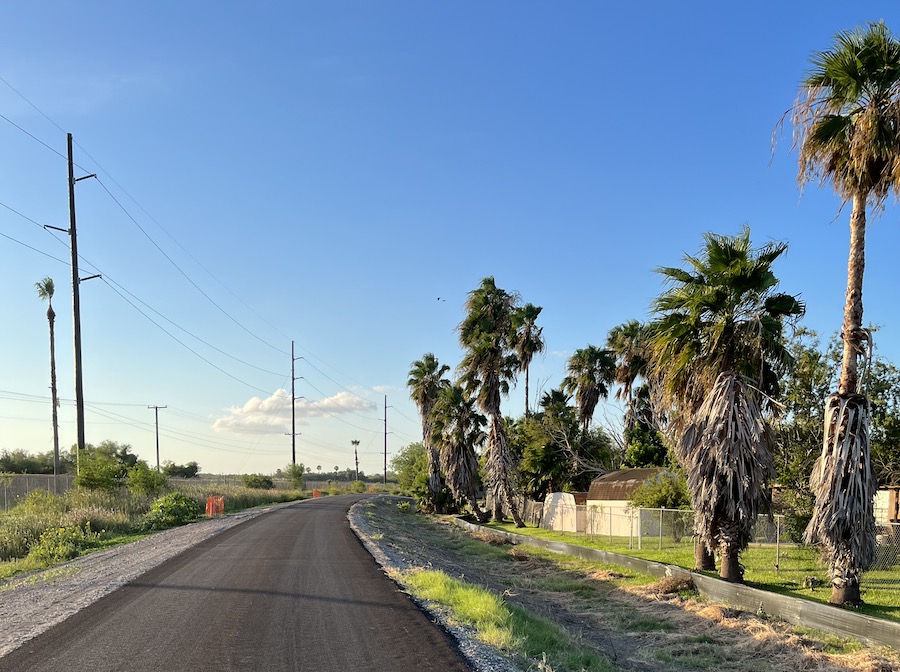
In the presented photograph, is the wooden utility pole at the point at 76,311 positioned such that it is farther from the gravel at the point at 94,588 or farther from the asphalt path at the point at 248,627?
the asphalt path at the point at 248,627

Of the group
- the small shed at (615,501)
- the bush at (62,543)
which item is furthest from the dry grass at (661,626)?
the bush at (62,543)

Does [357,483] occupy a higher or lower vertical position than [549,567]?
lower

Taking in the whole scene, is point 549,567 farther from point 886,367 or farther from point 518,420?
point 518,420

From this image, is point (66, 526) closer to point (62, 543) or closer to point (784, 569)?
point (62, 543)

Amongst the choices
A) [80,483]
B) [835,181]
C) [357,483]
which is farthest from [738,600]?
[357,483]

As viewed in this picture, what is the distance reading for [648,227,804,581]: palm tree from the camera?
1575 centimetres

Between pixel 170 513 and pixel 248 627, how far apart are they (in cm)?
2494

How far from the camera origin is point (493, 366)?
1459 inches

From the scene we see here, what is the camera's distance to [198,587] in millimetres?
12430

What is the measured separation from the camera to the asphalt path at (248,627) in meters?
7.56

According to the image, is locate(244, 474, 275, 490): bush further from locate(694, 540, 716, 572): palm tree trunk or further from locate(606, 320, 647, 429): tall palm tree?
locate(694, 540, 716, 572): palm tree trunk

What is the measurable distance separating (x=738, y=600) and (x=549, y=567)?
907 cm

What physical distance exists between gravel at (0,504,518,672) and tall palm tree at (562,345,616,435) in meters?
26.0

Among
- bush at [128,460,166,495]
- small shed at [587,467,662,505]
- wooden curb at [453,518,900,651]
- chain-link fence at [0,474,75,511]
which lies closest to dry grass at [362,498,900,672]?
wooden curb at [453,518,900,651]
